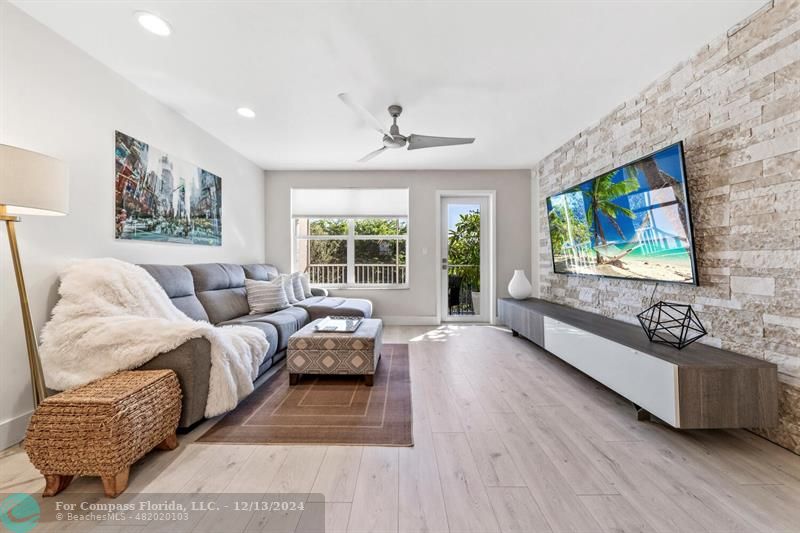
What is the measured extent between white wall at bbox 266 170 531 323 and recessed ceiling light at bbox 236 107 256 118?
1.90 m

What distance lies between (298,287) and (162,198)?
1.79m

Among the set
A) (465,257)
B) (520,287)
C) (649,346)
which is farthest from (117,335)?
(465,257)

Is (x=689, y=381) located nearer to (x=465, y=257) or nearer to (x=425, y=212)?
(x=465, y=257)

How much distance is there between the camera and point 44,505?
1279 millimetres

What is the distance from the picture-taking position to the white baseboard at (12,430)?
1.66m

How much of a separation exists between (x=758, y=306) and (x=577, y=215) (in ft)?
5.61

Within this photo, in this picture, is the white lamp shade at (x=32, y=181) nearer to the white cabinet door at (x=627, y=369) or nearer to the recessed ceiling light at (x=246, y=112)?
the recessed ceiling light at (x=246, y=112)

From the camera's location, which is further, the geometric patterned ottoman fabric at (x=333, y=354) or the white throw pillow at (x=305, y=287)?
the white throw pillow at (x=305, y=287)

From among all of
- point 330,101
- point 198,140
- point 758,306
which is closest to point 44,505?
point 330,101

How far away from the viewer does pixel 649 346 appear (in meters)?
1.94

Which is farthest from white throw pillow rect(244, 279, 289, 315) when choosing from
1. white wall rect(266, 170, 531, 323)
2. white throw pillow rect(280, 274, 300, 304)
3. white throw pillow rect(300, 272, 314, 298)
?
white wall rect(266, 170, 531, 323)

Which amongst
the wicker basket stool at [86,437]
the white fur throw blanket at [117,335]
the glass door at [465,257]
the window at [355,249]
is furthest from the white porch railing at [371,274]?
the wicker basket stool at [86,437]

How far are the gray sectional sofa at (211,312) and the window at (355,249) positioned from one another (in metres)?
0.90

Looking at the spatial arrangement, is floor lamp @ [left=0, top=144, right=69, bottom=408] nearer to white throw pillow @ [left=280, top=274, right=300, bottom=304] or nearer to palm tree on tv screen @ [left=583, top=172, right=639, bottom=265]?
white throw pillow @ [left=280, top=274, right=300, bottom=304]
